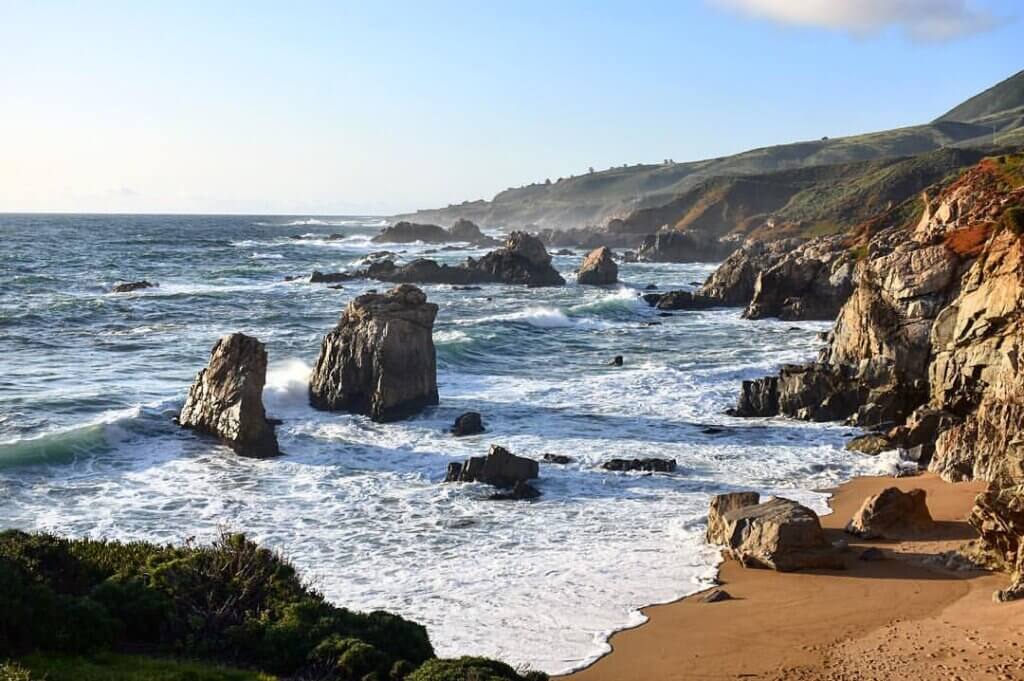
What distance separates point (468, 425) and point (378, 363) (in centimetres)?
432

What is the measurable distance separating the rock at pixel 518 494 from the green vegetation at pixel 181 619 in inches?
366

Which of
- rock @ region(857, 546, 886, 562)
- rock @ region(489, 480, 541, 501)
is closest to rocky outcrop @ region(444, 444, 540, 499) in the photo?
rock @ region(489, 480, 541, 501)

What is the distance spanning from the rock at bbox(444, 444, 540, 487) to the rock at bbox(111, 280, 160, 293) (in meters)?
50.4

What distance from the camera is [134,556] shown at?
15734 millimetres

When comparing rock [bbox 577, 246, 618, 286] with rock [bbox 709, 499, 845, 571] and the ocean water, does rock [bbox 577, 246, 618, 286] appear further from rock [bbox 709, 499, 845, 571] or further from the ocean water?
rock [bbox 709, 499, 845, 571]

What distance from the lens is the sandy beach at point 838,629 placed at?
14.5m

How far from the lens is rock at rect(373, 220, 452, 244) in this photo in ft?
505

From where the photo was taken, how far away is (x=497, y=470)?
25.5 metres

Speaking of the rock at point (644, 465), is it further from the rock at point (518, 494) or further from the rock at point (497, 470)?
the rock at point (518, 494)

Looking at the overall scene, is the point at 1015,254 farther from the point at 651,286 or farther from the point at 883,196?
the point at 883,196

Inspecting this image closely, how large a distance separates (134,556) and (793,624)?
10.9m

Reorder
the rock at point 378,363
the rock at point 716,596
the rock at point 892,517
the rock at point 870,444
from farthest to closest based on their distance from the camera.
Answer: the rock at point 378,363 → the rock at point 870,444 → the rock at point 892,517 → the rock at point 716,596

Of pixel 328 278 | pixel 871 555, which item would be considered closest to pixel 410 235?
pixel 328 278

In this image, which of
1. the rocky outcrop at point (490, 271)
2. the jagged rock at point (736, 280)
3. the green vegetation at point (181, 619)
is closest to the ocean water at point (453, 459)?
the green vegetation at point (181, 619)
